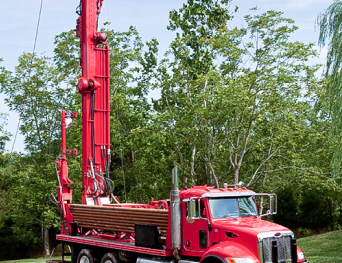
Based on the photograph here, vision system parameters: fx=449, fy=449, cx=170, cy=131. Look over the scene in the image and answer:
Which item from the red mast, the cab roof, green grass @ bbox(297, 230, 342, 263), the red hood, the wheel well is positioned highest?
the red mast

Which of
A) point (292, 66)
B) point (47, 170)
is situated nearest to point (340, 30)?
point (292, 66)

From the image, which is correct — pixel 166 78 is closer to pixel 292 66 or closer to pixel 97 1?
pixel 292 66

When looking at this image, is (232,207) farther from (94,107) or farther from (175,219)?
(94,107)

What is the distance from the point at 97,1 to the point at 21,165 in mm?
22620

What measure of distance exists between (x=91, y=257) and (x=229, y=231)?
15.6 feet

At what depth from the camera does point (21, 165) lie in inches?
1366

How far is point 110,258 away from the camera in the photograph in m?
11.4

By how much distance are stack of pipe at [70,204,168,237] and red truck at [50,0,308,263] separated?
0.02 meters

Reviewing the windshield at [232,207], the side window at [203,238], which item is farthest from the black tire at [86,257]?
the windshield at [232,207]

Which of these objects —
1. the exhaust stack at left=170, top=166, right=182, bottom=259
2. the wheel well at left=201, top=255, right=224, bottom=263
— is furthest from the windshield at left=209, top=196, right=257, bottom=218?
the wheel well at left=201, top=255, right=224, bottom=263

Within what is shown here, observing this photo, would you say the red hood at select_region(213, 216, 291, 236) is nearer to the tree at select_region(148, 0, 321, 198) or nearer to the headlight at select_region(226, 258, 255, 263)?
the headlight at select_region(226, 258, 255, 263)

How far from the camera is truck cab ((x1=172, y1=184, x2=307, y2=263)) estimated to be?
8.65m

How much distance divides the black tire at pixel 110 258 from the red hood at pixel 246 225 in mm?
3357

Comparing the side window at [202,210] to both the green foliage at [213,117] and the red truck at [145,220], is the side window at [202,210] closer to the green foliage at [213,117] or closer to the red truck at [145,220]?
the red truck at [145,220]
